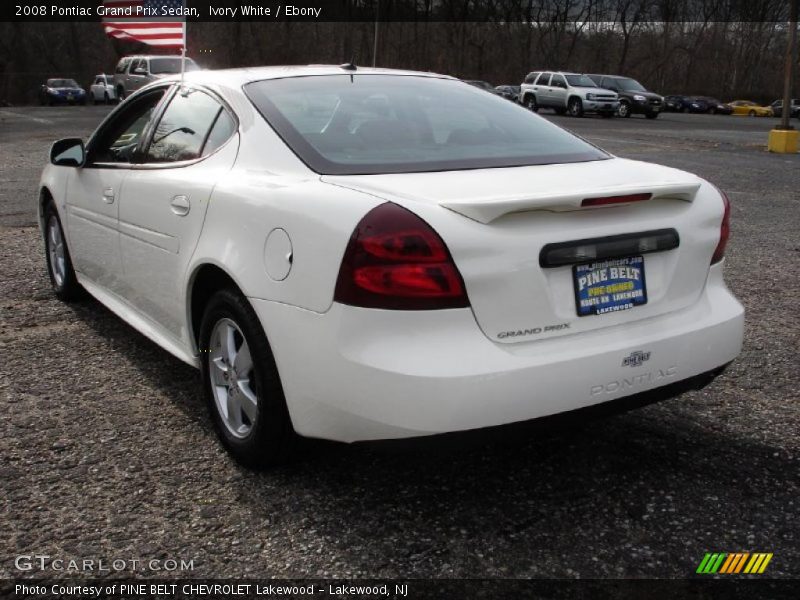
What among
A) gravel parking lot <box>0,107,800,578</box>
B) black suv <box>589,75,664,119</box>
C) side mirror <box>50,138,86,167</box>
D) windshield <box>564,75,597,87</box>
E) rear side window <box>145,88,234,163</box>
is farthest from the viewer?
black suv <box>589,75,664,119</box>

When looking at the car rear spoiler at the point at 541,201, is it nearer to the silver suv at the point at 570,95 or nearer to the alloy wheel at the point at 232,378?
the alloy wheel at the point at 232,378

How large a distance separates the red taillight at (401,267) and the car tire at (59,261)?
3196 millimetres

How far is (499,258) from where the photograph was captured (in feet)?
8.27

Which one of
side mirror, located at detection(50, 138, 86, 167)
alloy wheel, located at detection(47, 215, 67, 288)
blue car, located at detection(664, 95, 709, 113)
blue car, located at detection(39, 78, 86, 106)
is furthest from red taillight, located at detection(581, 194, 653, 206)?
blue car, located at detection(664, 95, 709, 113)

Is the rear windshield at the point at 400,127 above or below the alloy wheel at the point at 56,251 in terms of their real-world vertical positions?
above

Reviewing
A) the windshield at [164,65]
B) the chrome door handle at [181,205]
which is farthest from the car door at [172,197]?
the windshield at [164,65]

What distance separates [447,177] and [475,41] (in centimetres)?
7476

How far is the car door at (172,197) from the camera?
3332 millimetres

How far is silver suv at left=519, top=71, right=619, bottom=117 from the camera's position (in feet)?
111

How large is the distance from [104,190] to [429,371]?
250 cm

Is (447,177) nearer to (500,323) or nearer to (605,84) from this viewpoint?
(500,323)

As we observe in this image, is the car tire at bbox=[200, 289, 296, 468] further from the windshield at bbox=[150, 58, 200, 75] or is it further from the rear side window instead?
the windshield at bbox=[150, 58, 200, 75]

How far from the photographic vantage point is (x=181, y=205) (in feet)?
11.1

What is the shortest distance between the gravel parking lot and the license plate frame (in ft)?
1.37
